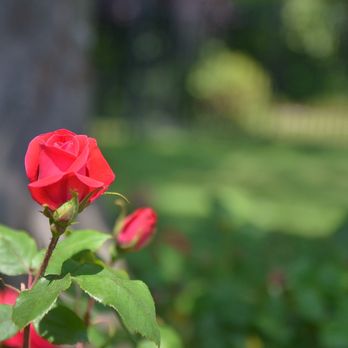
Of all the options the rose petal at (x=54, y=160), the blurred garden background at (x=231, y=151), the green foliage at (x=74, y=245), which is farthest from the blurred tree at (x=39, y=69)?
the rose petal at (x=54, y=160)

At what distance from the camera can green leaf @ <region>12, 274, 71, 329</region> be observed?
833 mm

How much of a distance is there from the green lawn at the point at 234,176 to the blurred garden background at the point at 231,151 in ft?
0.07

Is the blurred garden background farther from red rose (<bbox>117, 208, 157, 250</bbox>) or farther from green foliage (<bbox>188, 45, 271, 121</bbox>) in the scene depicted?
red rose (<bbox>117, 208, 157, 250</bbox>)

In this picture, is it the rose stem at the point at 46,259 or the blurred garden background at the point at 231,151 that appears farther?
the blurred garden background at the point at 231,151

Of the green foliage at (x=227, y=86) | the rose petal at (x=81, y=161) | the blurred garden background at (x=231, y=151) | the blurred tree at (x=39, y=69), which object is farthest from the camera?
the green foliage at (x=227, y=86)

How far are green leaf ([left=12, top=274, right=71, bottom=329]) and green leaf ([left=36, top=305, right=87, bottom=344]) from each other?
0.12 meters

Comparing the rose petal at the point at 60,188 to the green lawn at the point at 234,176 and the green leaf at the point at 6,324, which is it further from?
the green lawn at the point at 234,176

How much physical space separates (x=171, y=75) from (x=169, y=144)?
3.19 meters

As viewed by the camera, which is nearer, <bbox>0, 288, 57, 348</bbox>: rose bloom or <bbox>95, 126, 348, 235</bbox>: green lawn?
<bbox>0, 288, 57, 348</bbox>: rose bloom

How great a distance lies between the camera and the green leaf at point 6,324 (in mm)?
897

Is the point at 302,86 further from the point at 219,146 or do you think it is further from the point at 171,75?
the point at 219,146

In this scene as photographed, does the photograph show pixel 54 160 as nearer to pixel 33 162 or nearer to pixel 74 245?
pixel 33 162

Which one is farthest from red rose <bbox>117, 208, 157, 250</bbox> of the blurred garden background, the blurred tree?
the blurred tree

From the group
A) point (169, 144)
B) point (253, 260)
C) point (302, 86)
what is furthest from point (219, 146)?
point (253, 260)
